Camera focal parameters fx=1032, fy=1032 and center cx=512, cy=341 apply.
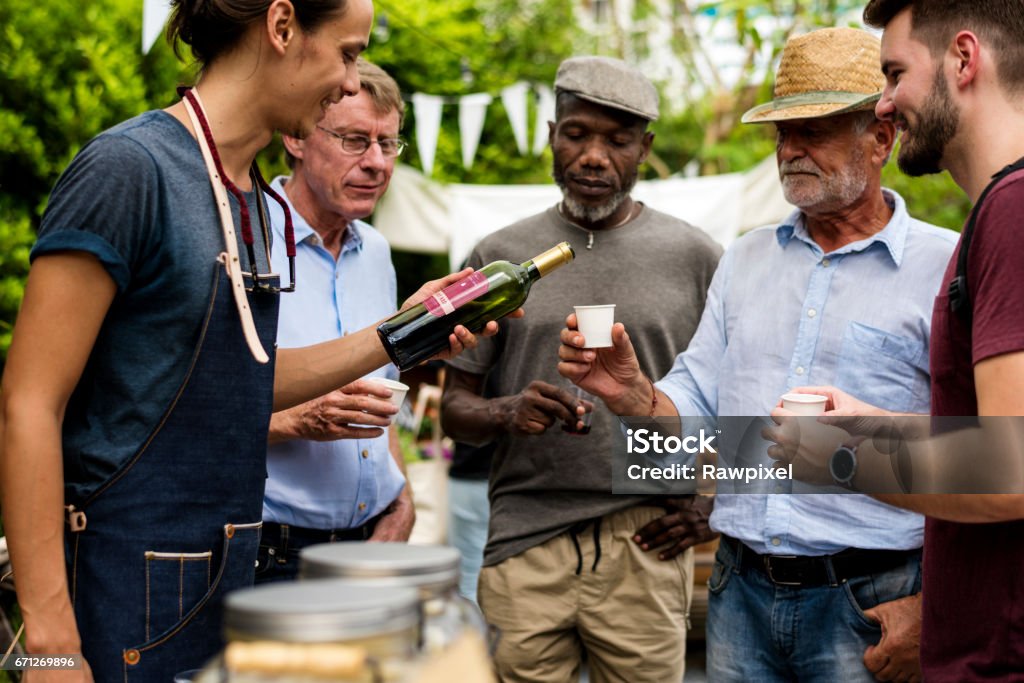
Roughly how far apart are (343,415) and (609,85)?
1498 mm

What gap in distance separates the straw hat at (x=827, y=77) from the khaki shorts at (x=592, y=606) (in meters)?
1.36

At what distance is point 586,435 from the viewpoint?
3.39 metres

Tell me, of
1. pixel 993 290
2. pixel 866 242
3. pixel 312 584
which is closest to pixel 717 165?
pixel 866 242

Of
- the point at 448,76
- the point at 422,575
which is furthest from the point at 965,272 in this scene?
the point at 448,76

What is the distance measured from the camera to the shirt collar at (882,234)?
2869 millimetres

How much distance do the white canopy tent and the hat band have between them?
5424 millimetres

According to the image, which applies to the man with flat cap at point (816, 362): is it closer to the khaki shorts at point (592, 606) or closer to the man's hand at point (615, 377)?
the man's hand at point (615, 377)

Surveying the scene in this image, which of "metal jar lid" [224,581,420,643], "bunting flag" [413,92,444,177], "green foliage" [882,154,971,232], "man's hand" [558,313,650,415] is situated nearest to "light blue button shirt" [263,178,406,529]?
"man's hand" [558,313,650,415]

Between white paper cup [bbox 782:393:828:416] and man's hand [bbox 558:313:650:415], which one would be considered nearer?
white paper cup [bbox 782:393:828:416]

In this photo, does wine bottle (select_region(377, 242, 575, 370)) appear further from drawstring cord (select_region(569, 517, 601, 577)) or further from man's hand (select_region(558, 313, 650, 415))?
drawstring cord (select_region(569, 517, 601, 577))

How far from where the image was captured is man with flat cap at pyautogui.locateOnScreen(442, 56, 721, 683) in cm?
336

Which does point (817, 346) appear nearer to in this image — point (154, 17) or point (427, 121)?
point (154, 17)

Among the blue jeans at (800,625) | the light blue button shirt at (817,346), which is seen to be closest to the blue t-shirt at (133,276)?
the light blue button shirt at (817,346)

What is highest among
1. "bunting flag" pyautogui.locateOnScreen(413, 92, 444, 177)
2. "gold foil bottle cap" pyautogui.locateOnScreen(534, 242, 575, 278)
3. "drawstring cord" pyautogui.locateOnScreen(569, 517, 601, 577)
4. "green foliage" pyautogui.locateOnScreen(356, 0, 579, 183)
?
"green foliage" pyautogui.locateOnScreen(356, 0, 579, 183)
